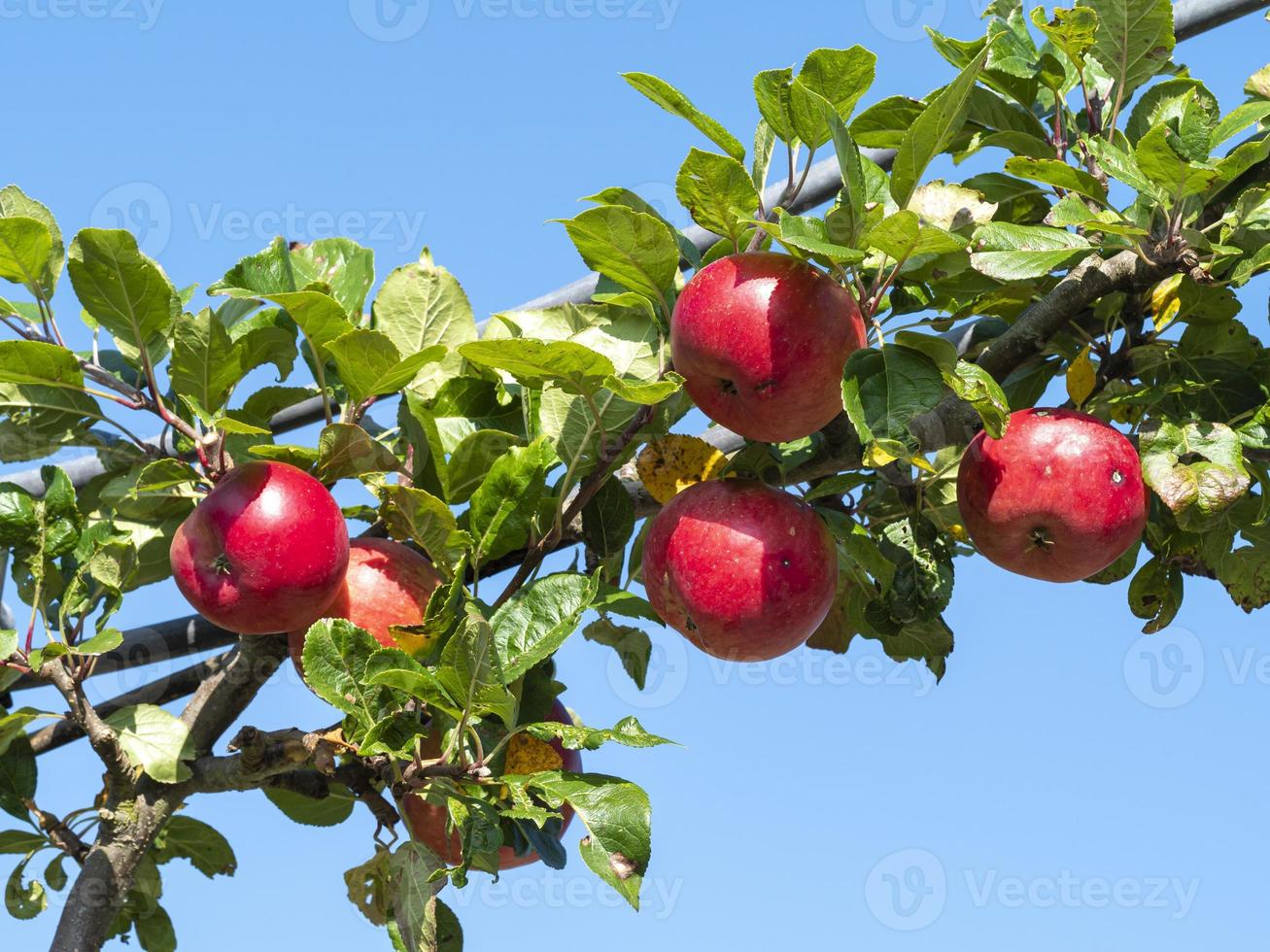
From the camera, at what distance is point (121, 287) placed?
1748mm

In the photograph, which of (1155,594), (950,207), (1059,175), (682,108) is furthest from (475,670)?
(1155,594)

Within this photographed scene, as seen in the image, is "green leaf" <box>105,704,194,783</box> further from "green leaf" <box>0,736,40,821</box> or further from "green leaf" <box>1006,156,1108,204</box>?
"green leaf" <box>1006,156,1108,204</box>

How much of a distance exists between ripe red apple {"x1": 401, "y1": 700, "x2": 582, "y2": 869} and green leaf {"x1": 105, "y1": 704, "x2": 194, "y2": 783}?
30 centimetres

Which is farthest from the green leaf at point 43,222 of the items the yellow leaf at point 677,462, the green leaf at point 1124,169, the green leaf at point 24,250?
the green leaf at point 1124,169

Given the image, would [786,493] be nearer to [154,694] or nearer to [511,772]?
[511,772]

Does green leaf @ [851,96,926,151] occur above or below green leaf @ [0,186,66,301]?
above

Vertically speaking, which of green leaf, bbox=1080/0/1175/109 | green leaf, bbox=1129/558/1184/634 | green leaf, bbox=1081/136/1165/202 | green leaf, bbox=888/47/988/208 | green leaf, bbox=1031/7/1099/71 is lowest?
green leaf, bbox=1129/558/1184/634

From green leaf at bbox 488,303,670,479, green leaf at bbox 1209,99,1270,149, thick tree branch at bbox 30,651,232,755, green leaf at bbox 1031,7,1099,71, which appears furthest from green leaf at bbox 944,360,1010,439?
thick tree branch at bbox 30,651,232,755

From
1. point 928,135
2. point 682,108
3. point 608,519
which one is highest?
point 682,108

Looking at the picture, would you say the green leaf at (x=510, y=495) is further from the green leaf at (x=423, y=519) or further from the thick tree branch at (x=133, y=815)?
the thick tree branch at (x=133, y=815)

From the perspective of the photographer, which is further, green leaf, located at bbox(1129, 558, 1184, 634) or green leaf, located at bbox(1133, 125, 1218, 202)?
green leaf, located at bbox(1129, 558, 1184, 634)

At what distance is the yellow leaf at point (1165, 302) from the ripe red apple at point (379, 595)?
0.96 metres

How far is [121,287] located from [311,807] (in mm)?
820

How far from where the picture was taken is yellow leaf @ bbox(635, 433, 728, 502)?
1821 millimetres
